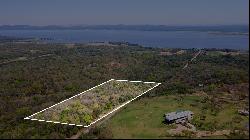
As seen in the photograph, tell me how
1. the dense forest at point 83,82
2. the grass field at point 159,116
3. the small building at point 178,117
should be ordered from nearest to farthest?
the grass field at point 159,116 < the dense forest at point 83,82 < the small building at point 178,117

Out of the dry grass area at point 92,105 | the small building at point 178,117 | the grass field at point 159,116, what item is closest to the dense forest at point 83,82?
the dry grass area at point 92,105

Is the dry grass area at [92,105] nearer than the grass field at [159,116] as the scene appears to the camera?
Yes

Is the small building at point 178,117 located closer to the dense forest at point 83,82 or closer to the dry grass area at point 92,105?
the dry grass area at point 92,105

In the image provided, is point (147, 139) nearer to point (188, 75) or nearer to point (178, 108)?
point (178, 108)

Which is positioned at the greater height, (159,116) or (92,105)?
(92,105)

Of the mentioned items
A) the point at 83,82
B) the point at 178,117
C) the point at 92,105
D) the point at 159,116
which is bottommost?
the point at 83,82

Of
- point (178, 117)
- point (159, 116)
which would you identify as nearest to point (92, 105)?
point (178, 117)

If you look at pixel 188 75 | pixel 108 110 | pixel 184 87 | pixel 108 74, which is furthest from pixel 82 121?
pixel 108 74

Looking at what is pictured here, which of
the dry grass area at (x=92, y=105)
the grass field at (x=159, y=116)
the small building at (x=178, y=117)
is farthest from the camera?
the small building at (x=178, y=117)

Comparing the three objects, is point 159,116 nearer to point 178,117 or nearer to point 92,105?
point 178,117
